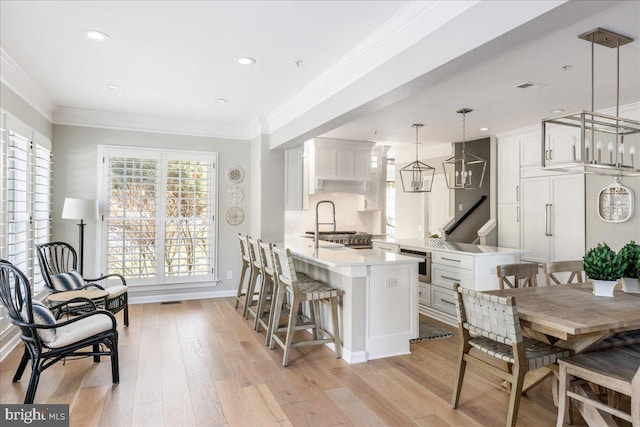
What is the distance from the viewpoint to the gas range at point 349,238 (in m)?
6.80

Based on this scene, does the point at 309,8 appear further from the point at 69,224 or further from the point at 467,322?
the point at 69,224

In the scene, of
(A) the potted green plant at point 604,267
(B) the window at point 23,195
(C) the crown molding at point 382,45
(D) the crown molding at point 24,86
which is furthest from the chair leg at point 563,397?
(D) the crown molding at point 24,86

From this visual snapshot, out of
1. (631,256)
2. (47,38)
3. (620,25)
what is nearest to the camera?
(620,25)

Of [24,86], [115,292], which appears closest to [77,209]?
[115,292]

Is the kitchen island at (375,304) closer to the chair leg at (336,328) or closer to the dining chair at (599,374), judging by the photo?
the chair leg at (336,328)

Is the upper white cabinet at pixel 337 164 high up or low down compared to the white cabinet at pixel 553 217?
up

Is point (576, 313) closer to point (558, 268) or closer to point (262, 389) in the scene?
point (558, 268)

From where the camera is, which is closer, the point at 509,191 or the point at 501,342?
the point at 501,342

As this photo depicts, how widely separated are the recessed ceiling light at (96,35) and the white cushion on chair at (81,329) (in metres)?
2.09

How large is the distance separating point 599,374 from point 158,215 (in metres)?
5.14

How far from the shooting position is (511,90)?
387 cm

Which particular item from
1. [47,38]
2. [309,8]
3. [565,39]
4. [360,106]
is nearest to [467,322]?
[360,106]

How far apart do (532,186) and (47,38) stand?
5853mm

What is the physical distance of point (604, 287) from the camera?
8.76 feet
